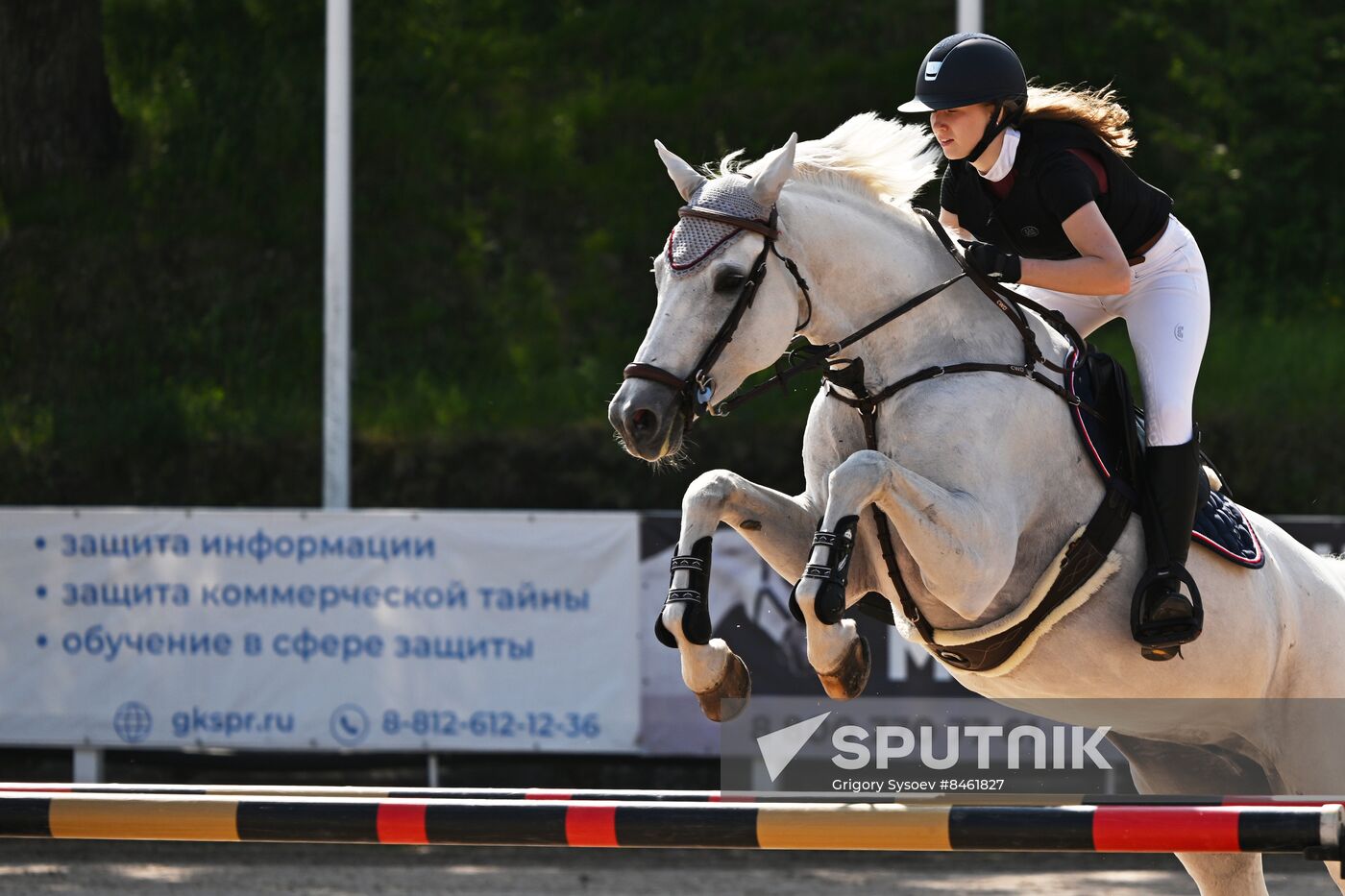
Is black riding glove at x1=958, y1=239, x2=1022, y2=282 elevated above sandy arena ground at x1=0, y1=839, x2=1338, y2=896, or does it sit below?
above

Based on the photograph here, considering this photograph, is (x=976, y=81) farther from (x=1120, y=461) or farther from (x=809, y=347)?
(x=1120, y=461)

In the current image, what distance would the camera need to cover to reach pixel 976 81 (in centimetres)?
369

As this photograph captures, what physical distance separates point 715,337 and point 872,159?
2.57 feet

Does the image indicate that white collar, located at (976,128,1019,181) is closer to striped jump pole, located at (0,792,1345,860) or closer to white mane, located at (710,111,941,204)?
white mane, located at (710,111,941,204)

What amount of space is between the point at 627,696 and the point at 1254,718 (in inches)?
170

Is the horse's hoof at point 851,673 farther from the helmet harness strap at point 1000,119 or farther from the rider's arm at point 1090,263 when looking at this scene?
the helmet harness strap at point 1000,119

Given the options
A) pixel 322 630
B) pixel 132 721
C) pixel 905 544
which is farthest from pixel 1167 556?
pixel 132 721

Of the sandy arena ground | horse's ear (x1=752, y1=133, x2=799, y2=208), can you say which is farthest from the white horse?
Result: the sandy arena ground

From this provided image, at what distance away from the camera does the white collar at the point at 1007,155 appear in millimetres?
3787

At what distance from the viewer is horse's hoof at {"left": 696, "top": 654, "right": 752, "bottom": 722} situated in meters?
3.56

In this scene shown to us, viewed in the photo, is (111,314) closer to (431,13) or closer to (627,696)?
(431,13)

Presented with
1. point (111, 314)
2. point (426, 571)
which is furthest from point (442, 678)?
point (111, 314)

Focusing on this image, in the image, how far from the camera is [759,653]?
8.02 metres

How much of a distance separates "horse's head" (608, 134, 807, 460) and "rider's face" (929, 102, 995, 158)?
43cm
